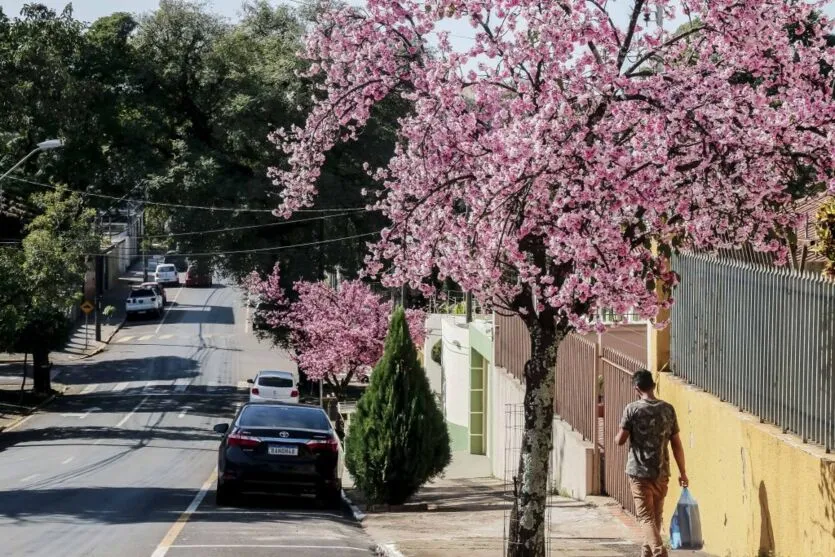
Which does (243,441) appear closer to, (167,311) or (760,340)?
(760,340)

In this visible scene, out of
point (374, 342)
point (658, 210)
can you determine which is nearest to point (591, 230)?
point (658, 210)

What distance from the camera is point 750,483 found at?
35.7ft

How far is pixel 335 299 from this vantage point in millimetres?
41312

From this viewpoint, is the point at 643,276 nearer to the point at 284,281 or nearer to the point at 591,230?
the point at 591,230

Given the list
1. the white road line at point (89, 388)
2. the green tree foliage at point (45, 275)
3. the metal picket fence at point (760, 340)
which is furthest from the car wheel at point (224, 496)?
the white road line at point (89, 388)

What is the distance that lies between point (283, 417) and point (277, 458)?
89 cm

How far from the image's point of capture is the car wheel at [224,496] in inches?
704

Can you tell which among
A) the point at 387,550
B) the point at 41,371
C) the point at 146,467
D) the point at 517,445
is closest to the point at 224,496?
the point at 387,550

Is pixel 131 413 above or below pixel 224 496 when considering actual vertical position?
below

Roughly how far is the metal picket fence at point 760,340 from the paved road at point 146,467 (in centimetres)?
394

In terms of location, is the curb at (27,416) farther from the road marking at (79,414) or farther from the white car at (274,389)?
the white car at (274,389)

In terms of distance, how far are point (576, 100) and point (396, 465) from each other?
10.5 m

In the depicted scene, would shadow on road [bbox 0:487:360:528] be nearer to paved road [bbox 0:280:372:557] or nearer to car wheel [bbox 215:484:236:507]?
paved road [bbox 0:280:372:557]

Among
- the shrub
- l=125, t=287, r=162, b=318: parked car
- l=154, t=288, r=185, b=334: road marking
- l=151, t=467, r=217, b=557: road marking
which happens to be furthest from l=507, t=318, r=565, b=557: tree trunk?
l=125, t=287, r=162, b=318: parked car
